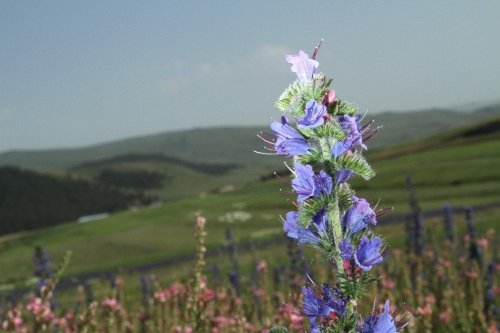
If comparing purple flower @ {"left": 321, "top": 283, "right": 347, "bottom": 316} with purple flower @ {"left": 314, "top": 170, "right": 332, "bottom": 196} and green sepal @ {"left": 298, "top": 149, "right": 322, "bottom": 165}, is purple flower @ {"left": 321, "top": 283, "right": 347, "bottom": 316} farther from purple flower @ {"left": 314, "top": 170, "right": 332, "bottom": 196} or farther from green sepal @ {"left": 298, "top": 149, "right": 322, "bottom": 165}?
green sepal @ {"left": 298, "top": 149, "right": 322, "bottom": 165}

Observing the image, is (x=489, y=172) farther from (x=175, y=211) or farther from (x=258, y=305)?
(x=258, y=305)

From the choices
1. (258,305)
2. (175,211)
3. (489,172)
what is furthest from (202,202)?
(258,305)

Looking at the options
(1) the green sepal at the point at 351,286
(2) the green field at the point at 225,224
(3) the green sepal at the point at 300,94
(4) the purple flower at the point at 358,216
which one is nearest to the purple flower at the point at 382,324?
(1) the green sepal at the point at 351,286

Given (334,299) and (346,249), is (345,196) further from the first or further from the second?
(334,299)

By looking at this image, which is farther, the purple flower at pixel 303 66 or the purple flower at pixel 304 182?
the purple flower at pixel 303 66

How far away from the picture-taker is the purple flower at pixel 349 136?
2608mm

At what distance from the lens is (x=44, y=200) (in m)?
104

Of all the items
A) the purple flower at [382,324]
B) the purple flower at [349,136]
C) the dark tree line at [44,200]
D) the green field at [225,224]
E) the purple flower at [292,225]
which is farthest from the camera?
the dark tree line at [44,200]

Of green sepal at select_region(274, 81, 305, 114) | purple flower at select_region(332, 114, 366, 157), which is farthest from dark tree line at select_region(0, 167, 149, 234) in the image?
purple flower at select_region(332, 114, 366, 157)

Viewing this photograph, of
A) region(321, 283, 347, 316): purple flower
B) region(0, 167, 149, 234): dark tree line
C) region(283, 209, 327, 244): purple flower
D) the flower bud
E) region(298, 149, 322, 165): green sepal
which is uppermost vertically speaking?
the flower bud

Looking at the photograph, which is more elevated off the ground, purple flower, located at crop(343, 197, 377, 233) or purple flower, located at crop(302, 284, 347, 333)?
purple flower, located at crop(343, 197, 377, 233)

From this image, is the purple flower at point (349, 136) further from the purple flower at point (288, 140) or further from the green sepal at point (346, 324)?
the green sepal at point (346, 324)

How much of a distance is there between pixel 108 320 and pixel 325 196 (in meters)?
4.34

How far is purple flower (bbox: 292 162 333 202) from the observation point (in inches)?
103
